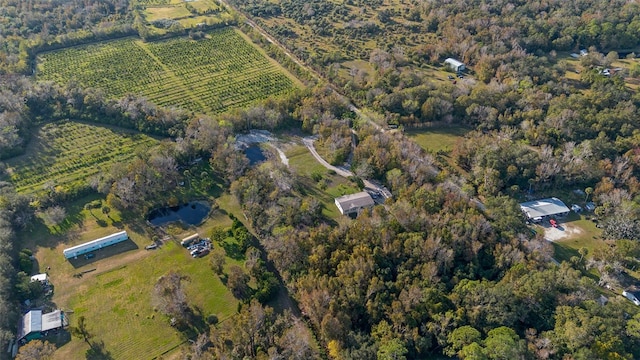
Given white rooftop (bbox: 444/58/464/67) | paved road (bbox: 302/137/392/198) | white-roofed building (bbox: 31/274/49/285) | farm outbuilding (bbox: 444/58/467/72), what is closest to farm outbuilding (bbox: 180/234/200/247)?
white-roofed building (bbox: 31/274/49/285)

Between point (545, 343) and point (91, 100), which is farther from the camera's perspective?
point (91, 100)

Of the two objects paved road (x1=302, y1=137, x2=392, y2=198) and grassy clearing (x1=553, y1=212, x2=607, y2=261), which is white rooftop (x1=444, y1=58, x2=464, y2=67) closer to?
paved road (x1=302, y1=137, x2=392, y2=198)

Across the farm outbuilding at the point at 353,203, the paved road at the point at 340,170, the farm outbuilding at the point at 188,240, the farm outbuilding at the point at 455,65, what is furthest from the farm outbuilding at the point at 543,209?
the farm outbuilding at the point at 188,240

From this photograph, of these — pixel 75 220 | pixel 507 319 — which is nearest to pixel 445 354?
pixel 507 319

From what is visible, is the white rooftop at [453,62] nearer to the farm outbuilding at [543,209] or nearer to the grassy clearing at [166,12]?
the farm outbuilding at [543,209]

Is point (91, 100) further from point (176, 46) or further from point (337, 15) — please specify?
point (337, 15)

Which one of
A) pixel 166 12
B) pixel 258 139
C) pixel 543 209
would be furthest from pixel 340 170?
pixel 166 12
